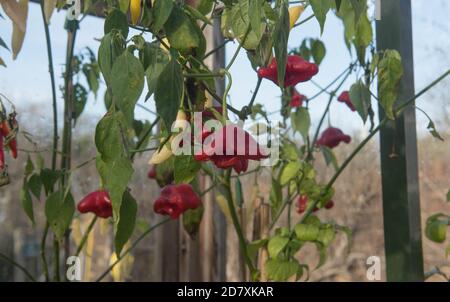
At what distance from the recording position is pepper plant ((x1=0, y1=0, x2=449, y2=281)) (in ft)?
1.79

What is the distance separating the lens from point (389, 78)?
88cm

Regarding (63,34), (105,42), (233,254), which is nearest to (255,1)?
(105,42)

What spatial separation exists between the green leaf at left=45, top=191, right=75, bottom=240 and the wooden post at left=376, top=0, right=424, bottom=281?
0.52 m

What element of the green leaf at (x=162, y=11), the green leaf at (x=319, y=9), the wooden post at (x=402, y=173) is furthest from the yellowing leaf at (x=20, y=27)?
the wooden post at (x=402, y=173)

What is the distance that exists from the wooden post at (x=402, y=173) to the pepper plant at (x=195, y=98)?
1.9 inches

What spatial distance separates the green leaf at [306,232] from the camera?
0.99 metres

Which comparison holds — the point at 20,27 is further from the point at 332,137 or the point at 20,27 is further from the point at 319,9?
the point at 332,137

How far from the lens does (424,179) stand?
121 cm

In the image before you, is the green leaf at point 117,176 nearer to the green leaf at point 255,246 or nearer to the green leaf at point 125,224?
the green leaf at point 125,224

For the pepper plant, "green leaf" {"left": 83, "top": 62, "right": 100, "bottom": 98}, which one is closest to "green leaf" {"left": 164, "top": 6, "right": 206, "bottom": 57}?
A: the pepper plant

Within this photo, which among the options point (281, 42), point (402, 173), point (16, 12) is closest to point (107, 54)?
point (281, 42)

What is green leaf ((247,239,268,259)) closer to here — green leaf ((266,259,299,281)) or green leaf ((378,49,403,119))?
green leaf ((266,259,299,281))

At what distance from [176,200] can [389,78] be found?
0.35m
